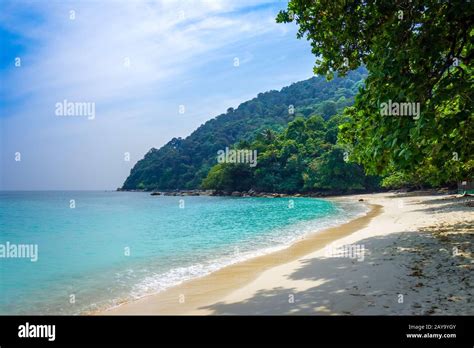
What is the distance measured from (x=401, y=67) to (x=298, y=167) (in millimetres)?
93920

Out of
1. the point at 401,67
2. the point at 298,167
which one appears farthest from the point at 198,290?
the point at 298,167

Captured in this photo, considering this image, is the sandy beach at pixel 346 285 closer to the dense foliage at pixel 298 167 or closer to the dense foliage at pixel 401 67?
the dense foliage at pixel 401 67

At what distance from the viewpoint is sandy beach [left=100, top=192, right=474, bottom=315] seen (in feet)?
21.7

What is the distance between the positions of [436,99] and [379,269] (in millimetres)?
5039

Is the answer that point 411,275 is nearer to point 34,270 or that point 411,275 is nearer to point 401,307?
point 401,307

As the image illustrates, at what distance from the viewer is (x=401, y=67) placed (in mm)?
7863

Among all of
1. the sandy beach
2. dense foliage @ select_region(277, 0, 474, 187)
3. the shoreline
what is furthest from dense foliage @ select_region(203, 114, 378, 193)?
dense foliage @ select_region(277, 0, 474, 187)

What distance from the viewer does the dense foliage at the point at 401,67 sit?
7.14 metres

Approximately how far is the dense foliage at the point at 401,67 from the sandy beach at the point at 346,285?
8.78 feet

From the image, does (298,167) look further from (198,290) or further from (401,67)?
(401,67)

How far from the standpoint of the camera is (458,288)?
6.95 m

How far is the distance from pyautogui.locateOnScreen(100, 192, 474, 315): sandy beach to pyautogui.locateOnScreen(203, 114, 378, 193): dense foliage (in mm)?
73919
